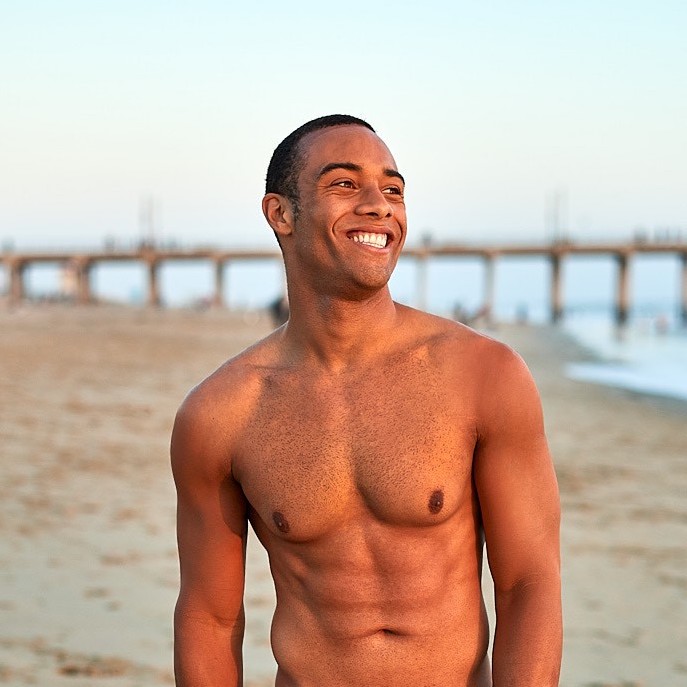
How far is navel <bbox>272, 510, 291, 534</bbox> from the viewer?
223 centimetres

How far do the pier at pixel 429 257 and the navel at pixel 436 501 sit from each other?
5512cm

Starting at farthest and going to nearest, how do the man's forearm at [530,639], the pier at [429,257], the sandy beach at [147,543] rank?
the pier at [429,257]
the sandy beach at [147,543]
the man's forearm at [530,639]

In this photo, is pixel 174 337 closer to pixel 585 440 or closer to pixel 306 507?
pixel 585 440

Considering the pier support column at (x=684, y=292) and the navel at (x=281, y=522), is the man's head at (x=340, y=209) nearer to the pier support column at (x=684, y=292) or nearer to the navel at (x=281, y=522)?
the navel at (x=281, y=522)

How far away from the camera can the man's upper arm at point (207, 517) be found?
91.0 inches

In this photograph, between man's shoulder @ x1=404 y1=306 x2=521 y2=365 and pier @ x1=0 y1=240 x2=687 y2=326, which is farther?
pier @ x1=0 y1=240 x2=687 y2=326

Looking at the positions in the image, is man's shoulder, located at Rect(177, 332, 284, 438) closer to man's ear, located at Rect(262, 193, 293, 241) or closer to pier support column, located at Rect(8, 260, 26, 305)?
man's ear, located at Rect(262, 193, 293, 241)

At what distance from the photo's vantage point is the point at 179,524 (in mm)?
2377

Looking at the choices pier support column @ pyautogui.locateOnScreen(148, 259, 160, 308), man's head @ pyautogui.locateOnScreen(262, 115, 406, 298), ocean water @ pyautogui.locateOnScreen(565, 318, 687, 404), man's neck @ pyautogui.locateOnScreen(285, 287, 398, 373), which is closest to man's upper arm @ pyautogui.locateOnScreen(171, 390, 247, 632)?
man's neck @ pyautogui.locateOnScreen(285, 287, 398, 373)

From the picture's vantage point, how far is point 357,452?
223 centimetres

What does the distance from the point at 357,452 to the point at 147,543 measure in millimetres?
5677

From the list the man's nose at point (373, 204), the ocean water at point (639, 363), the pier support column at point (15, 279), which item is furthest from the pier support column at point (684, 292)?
the man's nose at point (373, 204)

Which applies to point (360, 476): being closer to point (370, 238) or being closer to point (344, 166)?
point (370, 238)

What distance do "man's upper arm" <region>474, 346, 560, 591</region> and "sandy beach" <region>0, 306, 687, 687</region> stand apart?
338cm
